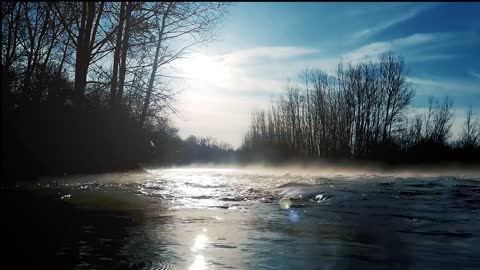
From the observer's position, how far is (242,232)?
5.30 m

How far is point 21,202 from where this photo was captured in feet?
24.6

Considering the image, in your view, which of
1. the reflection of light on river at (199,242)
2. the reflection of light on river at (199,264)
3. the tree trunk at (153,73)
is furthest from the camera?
the tree trunk at (153,73)

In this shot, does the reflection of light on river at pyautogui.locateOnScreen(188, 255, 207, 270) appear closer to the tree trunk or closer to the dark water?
the dark water

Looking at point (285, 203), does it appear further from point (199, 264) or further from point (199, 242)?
point (199, 264)

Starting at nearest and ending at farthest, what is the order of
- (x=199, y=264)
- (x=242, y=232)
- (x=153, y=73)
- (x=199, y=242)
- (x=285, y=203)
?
(x=199, y=264), (x=199, y=242), (x=242, y=232), (x=285, y=203), (x=153, y=73)

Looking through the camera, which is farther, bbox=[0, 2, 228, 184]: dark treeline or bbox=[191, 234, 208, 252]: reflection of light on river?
bbox=[0, 2, 228, 184]: dark treeline

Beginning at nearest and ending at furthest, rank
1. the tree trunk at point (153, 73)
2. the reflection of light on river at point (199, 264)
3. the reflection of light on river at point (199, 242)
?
the reflection of light on river at point (199, 264) → the reflection of light on river at point (199, 242) → the tree trunk at point (153, 73)

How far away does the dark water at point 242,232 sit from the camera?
3914 millimetres

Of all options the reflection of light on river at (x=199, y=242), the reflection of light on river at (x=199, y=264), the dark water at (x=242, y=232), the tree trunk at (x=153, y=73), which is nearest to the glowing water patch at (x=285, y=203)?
the dark water at (x=242, y=232)

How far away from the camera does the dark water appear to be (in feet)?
12.8

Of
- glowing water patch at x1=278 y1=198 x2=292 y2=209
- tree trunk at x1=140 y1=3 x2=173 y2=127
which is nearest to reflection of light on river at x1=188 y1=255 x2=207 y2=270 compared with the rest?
glowing water patch at x1=278 y1=198 x2=292 y2=209

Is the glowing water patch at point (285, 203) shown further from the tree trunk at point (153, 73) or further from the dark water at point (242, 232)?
the tree trunk at point (153, 73)

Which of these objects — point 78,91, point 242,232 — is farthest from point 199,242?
point 78,91

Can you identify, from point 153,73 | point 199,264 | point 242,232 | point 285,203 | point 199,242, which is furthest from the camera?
point 153,73
